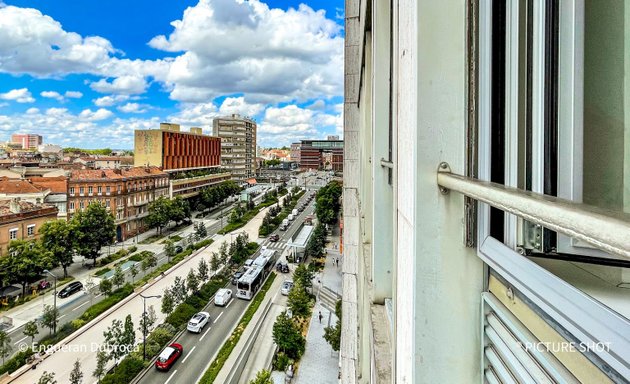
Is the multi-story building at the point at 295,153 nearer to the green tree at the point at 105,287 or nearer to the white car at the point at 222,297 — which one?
the white car at the point at 222,297

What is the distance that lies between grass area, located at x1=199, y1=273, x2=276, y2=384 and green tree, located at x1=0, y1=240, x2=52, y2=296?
10630mm

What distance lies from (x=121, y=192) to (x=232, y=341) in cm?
1861

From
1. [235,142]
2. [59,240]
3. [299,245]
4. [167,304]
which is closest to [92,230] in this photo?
[59,240]

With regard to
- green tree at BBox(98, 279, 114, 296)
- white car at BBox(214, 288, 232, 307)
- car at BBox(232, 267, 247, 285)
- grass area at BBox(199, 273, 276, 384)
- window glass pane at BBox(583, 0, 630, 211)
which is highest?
window glass pane at BBox(583, 0, 630, 211)

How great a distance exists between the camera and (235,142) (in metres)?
53.4

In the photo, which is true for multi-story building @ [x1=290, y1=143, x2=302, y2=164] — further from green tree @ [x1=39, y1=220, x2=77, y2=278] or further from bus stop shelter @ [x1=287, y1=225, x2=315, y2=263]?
green tree @ [x1=39, y1=220, x2=77, y2=278]

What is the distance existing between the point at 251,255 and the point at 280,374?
507 inches

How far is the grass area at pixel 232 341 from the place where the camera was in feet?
36.1

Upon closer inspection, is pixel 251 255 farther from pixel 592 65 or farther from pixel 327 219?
pixel 592 65

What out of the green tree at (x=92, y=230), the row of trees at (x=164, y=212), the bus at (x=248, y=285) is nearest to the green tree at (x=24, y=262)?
the green tree at (x=92, y=230)

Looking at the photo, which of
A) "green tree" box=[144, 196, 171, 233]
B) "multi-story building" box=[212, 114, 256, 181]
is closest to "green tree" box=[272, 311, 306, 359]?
"green tree" box=[144, 196, 171, 233]

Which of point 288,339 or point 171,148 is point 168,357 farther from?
point 171,148

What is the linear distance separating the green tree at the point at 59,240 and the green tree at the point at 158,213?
302 inches

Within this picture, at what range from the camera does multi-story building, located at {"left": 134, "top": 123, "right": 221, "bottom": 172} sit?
105ft
